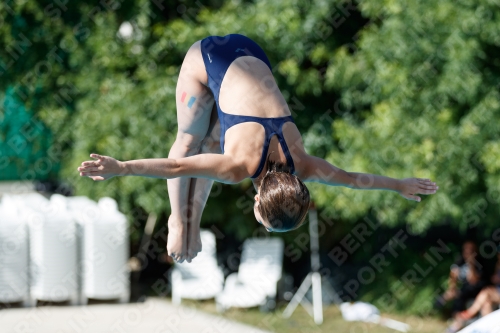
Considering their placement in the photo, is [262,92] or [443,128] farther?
[443,128]

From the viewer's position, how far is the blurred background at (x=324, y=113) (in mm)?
6879

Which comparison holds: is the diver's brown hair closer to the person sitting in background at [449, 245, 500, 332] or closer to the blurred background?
the blurred background

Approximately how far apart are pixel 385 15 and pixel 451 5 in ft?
2.91

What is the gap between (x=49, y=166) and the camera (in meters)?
9.80

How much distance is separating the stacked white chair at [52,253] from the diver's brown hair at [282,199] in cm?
645

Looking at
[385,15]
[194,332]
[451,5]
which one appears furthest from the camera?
[194,332]

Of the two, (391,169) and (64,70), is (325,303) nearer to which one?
(391,169)

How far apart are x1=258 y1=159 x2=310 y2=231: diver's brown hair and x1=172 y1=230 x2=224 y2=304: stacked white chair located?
6317mm

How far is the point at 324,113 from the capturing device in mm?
8414

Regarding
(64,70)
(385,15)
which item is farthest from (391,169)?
(64,70)

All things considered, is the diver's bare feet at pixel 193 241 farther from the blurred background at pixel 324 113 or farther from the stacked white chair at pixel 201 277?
the stacked white chair at pixel 201 277

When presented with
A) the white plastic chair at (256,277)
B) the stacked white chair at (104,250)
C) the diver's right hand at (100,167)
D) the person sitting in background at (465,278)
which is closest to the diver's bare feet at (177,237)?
the diver's right hand at (100,167)

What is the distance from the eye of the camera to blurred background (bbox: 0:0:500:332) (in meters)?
6.88

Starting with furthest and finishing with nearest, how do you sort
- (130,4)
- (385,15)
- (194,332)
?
1. (130,4)
2. (194,332)
3. (385,15)
